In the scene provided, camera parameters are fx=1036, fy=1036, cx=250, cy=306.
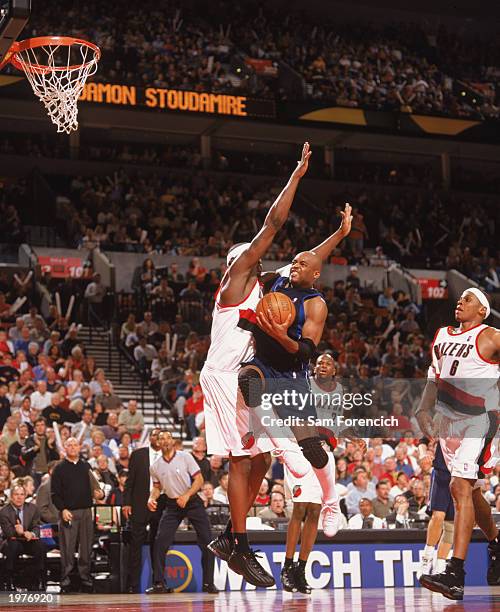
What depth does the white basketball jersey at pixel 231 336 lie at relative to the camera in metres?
7.55

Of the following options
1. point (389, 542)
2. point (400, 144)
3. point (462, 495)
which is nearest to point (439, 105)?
point (400, 144)

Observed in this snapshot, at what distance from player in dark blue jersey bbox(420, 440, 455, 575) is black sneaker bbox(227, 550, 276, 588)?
2.32 m

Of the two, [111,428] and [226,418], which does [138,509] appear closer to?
[111,428]

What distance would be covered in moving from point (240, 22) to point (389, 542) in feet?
72.1

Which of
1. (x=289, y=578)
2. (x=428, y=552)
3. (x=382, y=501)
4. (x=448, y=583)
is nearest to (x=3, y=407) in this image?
(x=382, y=501)

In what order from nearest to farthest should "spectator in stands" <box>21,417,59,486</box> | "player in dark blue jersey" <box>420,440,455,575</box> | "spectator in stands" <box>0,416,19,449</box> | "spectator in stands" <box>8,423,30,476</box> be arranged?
"player in dark blue jersey" <box>420,440,455,575</box> → "spectator in stands" <box>8,423,30,476</box> → "spectator in stands" <box>21,417,59,486</box> → "spectator in stands" <box>0,416,19,449</box>

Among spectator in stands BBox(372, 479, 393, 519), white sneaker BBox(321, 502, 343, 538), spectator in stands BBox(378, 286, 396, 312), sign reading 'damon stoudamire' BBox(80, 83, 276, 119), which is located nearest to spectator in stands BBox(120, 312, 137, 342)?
sign reading 'damon stoudamire' BBox(80, 83, 276, 119)

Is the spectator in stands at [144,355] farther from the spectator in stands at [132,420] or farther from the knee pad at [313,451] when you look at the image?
the knee pad at [313,451]

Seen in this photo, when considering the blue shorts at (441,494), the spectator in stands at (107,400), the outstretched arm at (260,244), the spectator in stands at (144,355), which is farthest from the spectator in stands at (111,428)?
the outstretched arm at (260,244)

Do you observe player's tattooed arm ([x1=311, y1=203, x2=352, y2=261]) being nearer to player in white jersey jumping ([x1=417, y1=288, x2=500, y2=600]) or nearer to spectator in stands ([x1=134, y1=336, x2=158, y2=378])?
player in white jersey jumping ([x1=417, y1=288, x2=500, y2=600])

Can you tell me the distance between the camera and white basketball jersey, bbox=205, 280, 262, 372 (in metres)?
7.55

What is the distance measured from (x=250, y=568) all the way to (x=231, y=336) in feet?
5.48

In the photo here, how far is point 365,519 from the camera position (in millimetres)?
13508

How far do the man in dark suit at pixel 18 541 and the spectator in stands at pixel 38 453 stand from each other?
1.87 m
